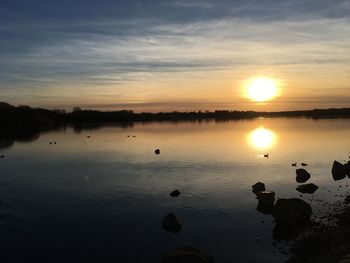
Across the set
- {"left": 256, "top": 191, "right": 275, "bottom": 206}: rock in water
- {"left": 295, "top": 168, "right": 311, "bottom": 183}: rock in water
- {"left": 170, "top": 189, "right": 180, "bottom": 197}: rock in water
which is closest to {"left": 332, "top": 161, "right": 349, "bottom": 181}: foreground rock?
{"left": 295, "top": 168, "right": 311, "bottom": 183}: rock in water

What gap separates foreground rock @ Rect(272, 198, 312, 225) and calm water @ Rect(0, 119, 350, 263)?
36.2 inches

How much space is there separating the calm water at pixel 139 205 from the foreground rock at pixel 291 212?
0.92 m

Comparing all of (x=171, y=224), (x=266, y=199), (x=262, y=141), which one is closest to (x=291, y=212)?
(x=266, y=199)

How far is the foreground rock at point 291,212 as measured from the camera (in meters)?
28.3

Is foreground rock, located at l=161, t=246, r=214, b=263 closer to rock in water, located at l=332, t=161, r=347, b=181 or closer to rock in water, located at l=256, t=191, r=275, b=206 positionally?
rock in water, located at l=256, t=191, r=275, b=206

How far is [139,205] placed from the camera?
1361 inches

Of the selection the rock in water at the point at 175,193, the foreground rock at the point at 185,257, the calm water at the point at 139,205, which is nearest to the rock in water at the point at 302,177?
the calm water at the point at 139,205

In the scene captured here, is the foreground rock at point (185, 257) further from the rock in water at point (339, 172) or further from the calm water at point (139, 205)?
the rock in water at point (339, 172)

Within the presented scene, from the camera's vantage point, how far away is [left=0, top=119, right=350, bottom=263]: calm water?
79.6 feet

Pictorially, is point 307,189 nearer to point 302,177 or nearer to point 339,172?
point 302,177

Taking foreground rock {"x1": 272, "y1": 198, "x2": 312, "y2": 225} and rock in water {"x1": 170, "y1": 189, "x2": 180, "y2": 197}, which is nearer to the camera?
foreground rock {"x1": 272, "y1": 198, "x2": 312, "y2": 225}

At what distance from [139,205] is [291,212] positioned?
42.5 ft

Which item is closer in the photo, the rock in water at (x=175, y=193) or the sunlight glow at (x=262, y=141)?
the rock in water at (x=175, y=193)

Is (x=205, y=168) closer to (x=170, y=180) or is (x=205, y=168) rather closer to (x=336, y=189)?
(x=170, y=180)
